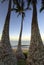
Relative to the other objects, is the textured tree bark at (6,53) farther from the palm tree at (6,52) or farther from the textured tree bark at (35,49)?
the textured tree bark at (35,49)

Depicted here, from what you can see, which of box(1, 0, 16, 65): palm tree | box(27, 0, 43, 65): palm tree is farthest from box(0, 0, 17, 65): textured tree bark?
box(27, 0, 43, 65): palm tree

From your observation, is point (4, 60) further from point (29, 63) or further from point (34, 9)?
point (34, 9)

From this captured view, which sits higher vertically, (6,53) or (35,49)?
(35,49)

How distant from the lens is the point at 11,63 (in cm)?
1727

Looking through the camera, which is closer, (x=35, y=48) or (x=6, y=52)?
(x=35, y=48)

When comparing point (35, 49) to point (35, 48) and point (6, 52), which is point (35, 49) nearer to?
point (35, 48)

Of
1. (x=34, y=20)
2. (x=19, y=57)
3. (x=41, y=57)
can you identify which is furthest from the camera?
(x=19, y=57)

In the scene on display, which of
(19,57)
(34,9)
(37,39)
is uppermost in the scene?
(34,9)

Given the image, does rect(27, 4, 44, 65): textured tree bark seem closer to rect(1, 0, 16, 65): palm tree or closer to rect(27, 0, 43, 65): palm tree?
rect(27, 0, 43, 65): palm tree

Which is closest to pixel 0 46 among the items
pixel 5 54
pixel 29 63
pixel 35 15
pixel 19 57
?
pixel 5 54

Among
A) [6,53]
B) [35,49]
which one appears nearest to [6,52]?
[6,53]

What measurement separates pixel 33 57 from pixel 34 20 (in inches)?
129

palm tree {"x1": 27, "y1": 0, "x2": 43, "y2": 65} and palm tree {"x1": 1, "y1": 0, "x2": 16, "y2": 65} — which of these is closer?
palm tree {"x1": 27, "y1": 0, "x2": 43, "y2": 65}

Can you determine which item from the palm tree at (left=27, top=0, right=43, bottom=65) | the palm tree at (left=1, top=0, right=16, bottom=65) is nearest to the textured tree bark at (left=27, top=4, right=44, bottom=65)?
the palm tree at (left=27, top=0, right=43, bottom=65)
